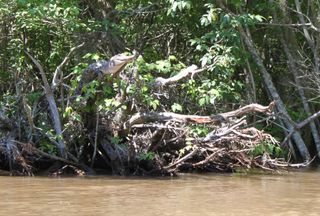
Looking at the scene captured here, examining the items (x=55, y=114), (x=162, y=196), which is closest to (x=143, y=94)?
(x=55, y=114)

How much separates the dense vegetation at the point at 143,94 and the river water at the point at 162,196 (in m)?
0.63

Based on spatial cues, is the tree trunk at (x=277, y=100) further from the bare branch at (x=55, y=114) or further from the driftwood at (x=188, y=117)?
the bare branch at (x=55, y=114)

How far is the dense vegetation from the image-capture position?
10.1 m

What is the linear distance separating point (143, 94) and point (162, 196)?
250 centimetres

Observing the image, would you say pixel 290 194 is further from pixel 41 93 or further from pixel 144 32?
pixel 144 32

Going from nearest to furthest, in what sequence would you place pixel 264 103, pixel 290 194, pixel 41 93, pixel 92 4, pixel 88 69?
pixel 290 194, pixel 88 69, pixel 41 93, pixel 92 4, pixel 264 103

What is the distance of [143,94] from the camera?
9.91m

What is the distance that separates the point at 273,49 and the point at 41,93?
20.7 ft

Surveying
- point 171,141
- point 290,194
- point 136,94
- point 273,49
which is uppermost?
point 273,49

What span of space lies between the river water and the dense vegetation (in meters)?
0.63

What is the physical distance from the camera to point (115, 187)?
28.0 feet

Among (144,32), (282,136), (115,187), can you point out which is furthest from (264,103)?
(115,187)

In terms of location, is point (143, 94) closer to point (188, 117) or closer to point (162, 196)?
point (188, 117)

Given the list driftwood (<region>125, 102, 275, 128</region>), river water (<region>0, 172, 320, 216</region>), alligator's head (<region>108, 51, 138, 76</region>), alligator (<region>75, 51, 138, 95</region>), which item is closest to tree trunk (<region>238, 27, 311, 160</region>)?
river water (<region>0, 172, 320, 216</region>)
